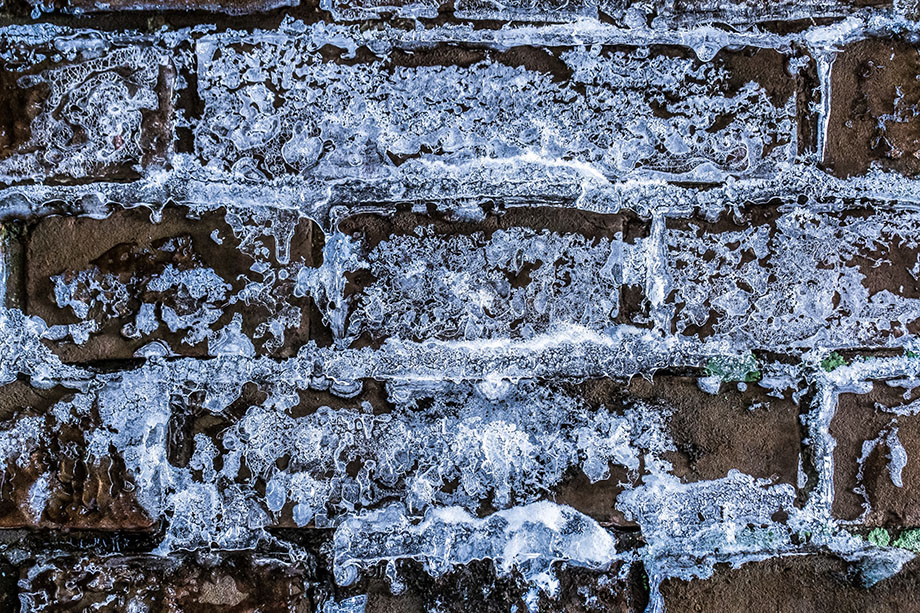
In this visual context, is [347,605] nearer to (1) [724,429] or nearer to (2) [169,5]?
(1) [724,429]

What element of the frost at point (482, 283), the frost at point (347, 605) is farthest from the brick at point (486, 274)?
the frost at point (347, 605)

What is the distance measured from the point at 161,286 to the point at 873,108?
0.99 metres

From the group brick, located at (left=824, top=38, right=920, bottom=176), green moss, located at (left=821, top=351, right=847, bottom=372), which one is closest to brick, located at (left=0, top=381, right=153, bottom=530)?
green moss, located at (left=821, top=351, right=847, bottom=372)

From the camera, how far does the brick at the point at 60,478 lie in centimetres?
89

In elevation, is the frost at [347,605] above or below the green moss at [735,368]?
below

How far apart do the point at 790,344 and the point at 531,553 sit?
45 cm

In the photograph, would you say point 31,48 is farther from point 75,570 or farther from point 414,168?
point 75,570

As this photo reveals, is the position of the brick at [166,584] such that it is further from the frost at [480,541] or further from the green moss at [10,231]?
the green moss at [10,231]

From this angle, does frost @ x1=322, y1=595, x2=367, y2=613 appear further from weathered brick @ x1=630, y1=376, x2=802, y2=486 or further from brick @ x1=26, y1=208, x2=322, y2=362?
weathered brick @ x1=630, y1=376, x2=802, y2=486

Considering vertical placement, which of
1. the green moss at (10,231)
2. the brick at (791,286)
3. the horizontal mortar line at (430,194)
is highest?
the horizontal mortar line at (430,194)

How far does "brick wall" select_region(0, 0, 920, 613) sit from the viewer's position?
894mm

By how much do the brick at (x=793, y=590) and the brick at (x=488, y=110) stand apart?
1.75 ft

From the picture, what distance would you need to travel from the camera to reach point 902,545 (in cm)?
89

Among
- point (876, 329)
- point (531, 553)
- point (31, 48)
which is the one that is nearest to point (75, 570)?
point (531, 553)
